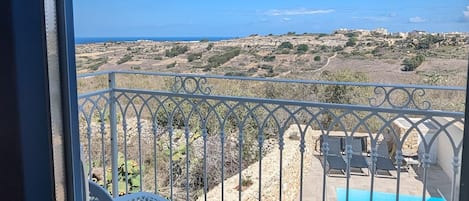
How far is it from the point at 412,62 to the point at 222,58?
190 centimetres

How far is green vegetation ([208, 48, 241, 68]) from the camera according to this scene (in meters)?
3.98

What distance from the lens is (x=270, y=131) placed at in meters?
3.32

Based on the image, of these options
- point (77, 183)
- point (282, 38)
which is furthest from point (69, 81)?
point (282, 38)

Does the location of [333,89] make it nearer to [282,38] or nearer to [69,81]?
[282,38]

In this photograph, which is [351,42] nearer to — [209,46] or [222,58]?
[222,58]

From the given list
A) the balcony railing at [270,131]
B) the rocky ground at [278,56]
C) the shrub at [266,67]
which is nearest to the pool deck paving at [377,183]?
the balcony railing at [270,131]

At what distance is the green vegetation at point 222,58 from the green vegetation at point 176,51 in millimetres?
343

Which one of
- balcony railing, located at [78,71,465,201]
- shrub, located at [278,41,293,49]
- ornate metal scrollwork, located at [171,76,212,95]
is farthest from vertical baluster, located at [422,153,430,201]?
shrub, located at [278,41,293,49]

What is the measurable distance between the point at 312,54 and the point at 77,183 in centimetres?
375

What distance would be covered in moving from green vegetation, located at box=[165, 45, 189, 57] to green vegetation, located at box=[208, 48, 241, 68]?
0.34m

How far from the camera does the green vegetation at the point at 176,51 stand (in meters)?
4.24

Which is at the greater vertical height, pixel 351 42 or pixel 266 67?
pixel 351 42

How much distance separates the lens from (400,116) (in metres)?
2.04

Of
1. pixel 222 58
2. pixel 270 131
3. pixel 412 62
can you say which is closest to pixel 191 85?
pixel 270 131
